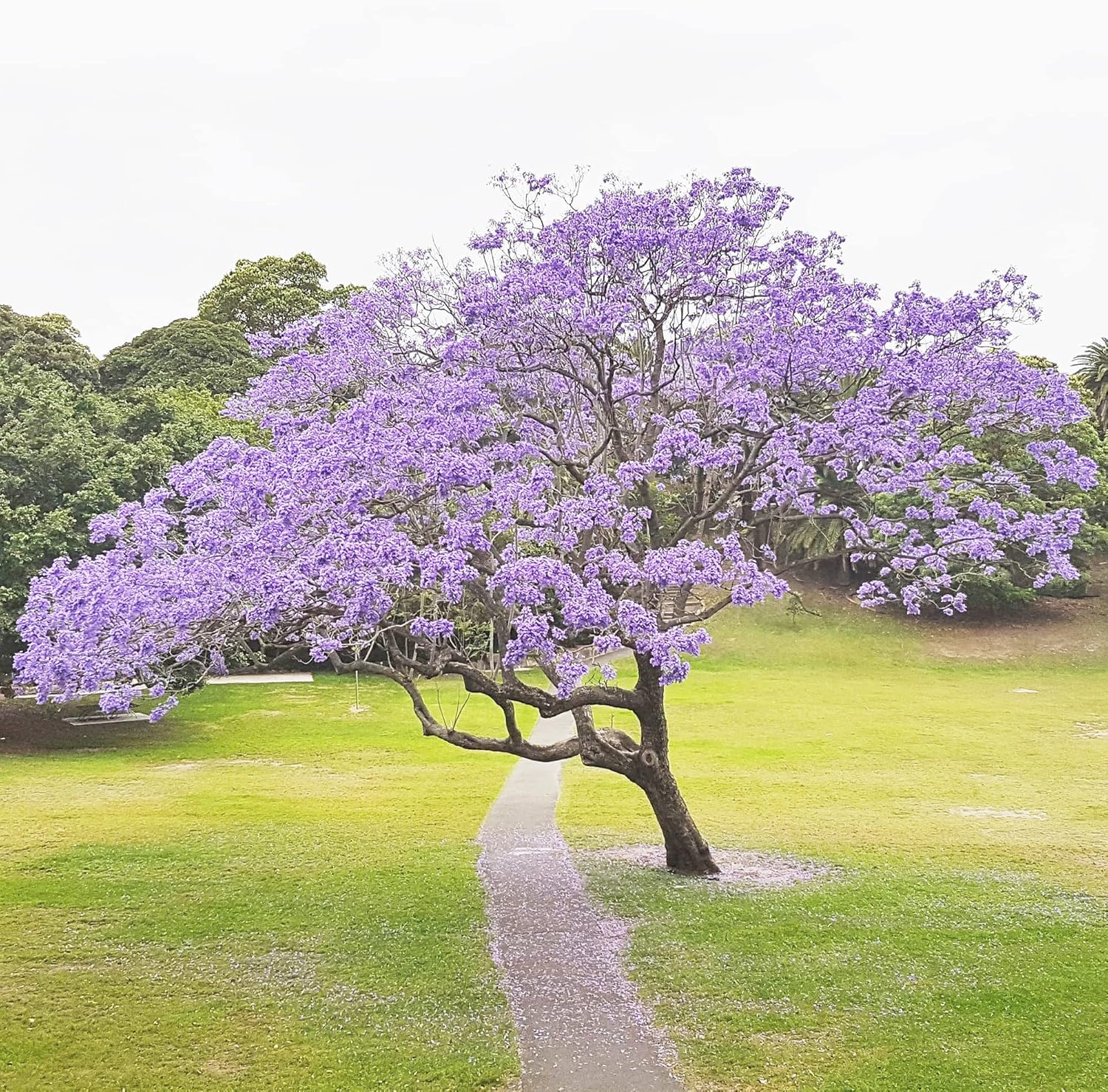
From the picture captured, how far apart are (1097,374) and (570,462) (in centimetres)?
4261

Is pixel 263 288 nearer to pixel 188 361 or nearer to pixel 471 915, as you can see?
pixel 188 361

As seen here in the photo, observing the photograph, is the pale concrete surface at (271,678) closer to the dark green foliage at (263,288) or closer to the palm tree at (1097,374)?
the dark green foliage at (263,288)

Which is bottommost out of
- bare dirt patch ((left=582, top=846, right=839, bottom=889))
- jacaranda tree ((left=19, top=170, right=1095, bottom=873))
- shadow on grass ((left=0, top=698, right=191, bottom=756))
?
shadow on grass ((left=0, top=698, right=191, bottom=756))

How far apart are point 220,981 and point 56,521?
14.2 m

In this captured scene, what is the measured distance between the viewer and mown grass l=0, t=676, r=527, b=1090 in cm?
824

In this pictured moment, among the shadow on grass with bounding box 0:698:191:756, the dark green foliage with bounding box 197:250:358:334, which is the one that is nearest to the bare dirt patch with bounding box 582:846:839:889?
the shadow on grass with bounding box 0:698:191:756

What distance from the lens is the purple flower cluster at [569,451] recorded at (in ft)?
30.8

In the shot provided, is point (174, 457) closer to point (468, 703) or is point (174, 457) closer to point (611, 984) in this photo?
point (468, 703)

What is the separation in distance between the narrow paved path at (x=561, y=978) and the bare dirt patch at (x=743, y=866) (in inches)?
32.9

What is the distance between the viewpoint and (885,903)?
40.1 feet

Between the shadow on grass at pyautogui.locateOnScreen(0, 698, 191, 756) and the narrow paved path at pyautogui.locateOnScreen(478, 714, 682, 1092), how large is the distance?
1310 cm

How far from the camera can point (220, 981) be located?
988 cm

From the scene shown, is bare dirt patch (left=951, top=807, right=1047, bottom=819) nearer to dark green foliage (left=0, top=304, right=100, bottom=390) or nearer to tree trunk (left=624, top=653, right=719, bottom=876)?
tree trunk (left=624, top=653, right=719, bottom=876)

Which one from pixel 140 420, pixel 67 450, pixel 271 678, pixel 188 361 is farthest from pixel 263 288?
pixel 67 450
